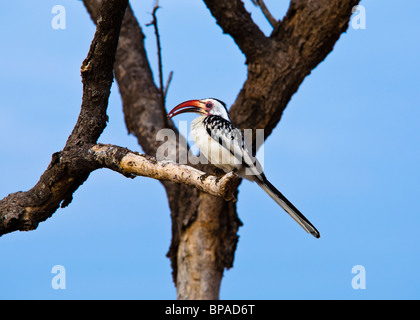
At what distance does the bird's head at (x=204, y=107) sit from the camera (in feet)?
13.5

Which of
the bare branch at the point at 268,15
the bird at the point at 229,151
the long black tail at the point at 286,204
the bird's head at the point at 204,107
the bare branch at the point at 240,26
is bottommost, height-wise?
the long black tail at the point at 286,204

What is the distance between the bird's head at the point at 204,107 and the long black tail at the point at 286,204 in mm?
782

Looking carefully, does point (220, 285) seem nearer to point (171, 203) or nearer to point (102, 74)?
point (171, 203)

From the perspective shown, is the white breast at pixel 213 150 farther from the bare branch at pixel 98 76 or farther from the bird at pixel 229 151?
the bare branch at pixel 98 76

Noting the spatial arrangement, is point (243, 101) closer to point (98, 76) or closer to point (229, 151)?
point (229, 151)

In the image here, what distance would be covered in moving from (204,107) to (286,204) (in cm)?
118

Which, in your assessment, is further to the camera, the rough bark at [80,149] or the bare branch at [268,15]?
the bare branch at [268,15]

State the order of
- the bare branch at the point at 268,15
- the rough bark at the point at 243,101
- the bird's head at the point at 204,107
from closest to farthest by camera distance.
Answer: the bird's head at the point at 204,107, the rough bark at the point at 243,101, the bare branch at the point at 268,15

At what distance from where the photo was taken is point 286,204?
11.0 ft

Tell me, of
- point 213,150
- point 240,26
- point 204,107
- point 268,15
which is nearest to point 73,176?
point 213,150

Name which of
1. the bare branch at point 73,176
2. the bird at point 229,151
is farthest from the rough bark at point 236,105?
the bare branch at point 73,176

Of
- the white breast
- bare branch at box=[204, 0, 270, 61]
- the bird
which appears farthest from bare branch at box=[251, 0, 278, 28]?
the white breast
